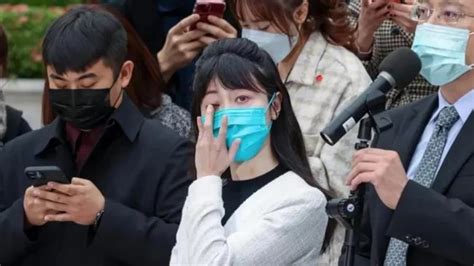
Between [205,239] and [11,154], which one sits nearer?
[205,239]

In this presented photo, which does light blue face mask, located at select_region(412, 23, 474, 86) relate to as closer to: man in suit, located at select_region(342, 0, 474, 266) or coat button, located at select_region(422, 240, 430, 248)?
man in suit, located at select_region(342, 0, 474, 266)

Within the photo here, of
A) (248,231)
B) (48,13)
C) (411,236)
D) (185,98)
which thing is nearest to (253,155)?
(248,231)

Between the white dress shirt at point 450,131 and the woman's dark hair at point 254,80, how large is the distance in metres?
0.30

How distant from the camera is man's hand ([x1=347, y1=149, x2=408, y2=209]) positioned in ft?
11.7

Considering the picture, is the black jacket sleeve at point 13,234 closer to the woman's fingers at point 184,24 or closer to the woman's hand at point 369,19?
the woman's fingers at point 184,24

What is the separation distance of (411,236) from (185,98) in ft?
7.24

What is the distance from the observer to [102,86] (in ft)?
14.5

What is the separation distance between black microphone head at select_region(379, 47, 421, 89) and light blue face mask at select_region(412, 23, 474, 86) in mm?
361

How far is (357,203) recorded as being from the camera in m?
3.53

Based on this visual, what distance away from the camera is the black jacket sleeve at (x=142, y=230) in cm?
422

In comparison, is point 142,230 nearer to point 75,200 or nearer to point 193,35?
point 75,200

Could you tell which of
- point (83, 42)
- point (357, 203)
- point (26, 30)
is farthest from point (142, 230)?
point (26, 30)

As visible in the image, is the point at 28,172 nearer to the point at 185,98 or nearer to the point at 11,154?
the point at 11,154

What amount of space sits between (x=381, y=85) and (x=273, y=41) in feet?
4.84
